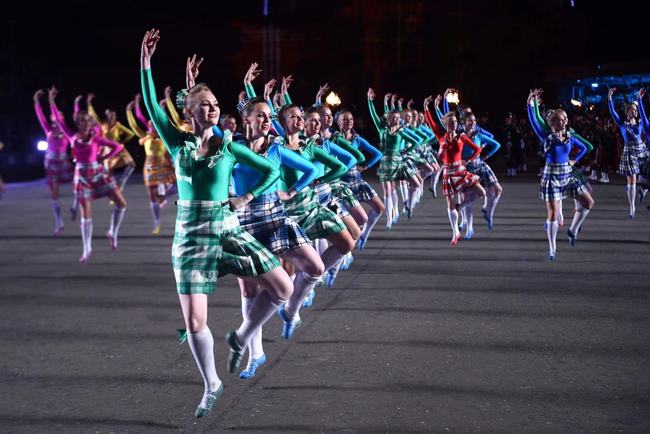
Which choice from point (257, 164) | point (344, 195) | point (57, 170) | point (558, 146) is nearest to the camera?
point (257, 164)

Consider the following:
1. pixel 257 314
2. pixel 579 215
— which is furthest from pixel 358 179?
pixel 257 314

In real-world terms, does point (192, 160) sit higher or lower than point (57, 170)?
higher

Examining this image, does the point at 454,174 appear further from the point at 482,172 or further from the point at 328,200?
the point at 328,200

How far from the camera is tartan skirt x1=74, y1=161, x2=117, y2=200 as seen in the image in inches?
468

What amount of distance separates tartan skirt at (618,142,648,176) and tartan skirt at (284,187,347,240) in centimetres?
1032

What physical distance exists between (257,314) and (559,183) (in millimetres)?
6614

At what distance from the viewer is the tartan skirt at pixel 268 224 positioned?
6391 mm

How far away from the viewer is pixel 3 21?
41.4 metres

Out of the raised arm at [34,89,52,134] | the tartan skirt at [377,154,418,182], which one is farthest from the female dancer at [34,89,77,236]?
the tartan skirt at [377,154,418,182]

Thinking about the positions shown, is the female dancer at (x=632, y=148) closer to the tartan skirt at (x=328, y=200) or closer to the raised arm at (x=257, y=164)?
the tartan skirt at (x=328, y=200)

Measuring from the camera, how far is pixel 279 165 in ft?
22.2

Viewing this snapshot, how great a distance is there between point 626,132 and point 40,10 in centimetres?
3494

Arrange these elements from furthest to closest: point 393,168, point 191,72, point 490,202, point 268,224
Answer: point 393,168, point 490,202, point 268,224, point 191,72


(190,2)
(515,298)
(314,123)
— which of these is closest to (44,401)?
(314,123)
